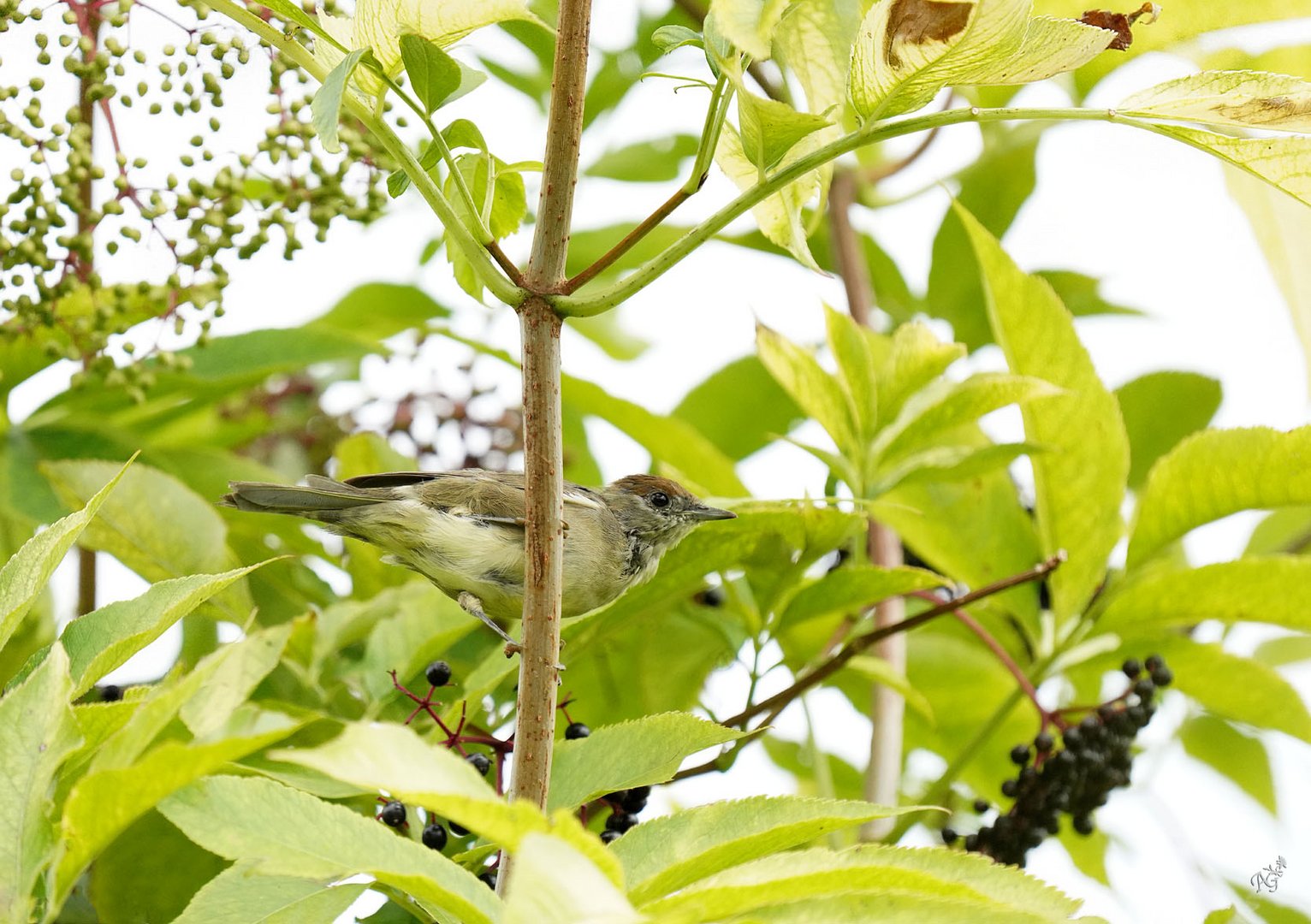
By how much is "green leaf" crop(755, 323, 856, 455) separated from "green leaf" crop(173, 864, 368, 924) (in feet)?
5.91

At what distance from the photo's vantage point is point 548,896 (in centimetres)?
123

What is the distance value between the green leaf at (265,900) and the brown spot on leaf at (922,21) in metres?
1.35

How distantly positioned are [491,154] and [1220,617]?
2043 mm

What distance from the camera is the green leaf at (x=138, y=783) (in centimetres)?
141

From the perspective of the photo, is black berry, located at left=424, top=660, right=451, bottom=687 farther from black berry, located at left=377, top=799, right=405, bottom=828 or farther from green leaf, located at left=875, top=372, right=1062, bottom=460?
green leaf, located at left=875, top=372, right=1062, bottom=460

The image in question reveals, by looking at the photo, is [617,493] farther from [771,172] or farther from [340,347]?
[771,172]

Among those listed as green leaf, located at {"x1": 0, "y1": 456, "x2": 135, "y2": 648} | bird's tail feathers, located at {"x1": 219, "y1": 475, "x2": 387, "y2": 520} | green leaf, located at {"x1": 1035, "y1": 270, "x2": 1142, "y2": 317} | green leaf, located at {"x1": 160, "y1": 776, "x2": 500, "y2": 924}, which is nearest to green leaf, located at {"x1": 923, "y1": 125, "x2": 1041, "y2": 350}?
green leaf, located at {"x1": 1035, "y1": 270, "x2": 1142, "y2": 317}

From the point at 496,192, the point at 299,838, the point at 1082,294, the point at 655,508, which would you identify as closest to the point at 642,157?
the point at 655,508

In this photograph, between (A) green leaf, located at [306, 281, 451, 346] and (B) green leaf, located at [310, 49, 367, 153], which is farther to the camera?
(A) green leaf, located at [306, 281, 451, 346]

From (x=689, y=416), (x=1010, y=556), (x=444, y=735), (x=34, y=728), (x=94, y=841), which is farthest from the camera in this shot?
(x=689, y=416)

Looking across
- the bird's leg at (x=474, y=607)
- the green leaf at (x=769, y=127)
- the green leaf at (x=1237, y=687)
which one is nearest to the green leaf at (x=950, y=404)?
the green leaf at (x=1237, y=687)

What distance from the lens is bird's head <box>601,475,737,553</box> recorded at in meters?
3.97

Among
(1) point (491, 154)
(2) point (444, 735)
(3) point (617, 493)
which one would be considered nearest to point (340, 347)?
(3) point (617, 493)

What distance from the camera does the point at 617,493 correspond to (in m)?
4.09
